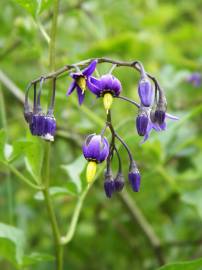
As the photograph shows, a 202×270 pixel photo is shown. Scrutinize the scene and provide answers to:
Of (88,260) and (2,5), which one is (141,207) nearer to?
(88,260)

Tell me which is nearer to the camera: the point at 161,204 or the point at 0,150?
the point at 0,150

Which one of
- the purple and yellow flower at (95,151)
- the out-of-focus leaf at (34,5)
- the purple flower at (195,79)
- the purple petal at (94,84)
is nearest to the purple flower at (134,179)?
the purple and yellow flower at (95,151)

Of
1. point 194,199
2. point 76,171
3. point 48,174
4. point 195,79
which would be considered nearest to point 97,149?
point 48,174

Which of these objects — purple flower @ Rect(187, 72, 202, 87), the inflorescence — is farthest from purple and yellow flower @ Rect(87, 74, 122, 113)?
purple flower @ Rect(187, 72, 202, 87)

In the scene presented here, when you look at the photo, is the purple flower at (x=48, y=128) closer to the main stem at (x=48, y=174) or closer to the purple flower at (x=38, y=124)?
the purple flower at (x=38, y=124)

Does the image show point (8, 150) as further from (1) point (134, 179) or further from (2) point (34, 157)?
(1) point (134, 179)

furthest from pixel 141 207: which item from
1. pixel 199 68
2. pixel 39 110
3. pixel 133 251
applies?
pixel 39 110
